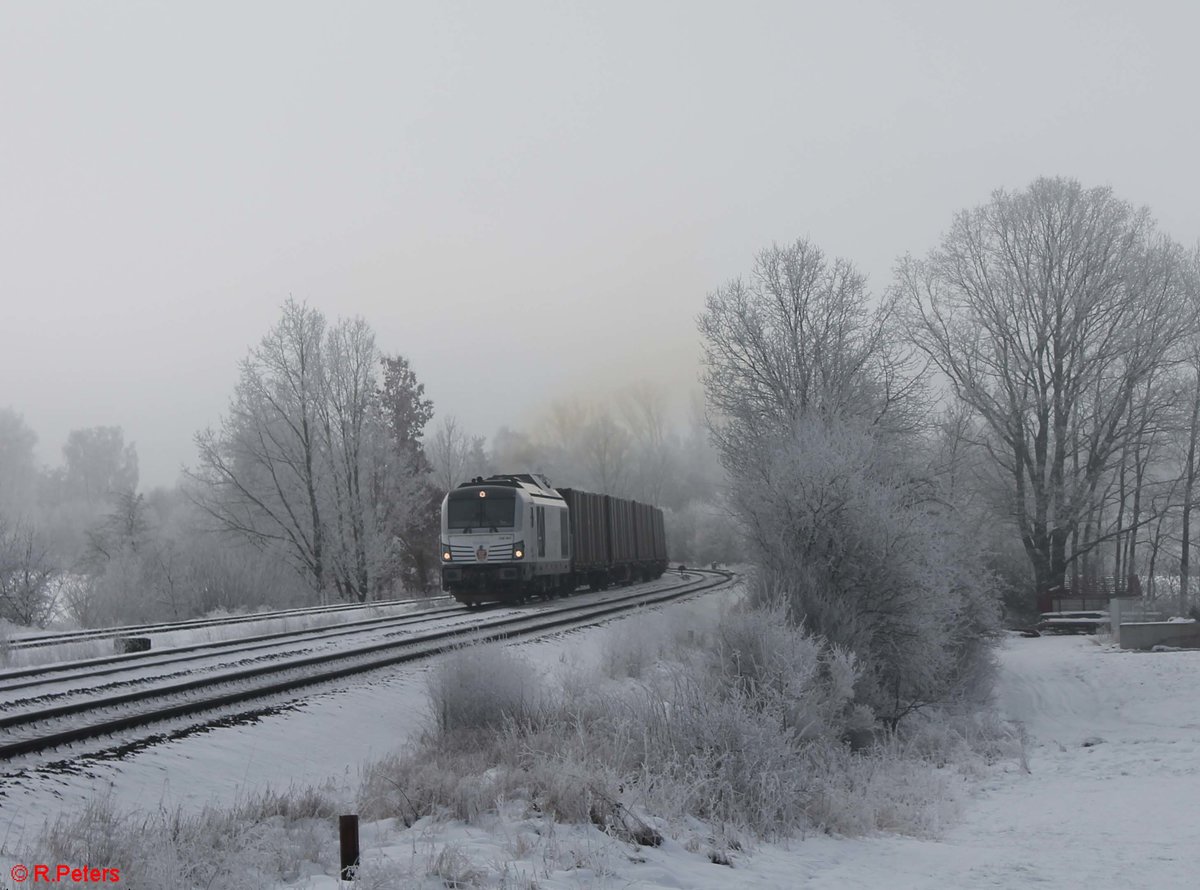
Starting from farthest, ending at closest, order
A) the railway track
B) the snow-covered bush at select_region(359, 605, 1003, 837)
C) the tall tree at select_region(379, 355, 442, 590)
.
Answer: the tall tree at select_region(379, 355, 442, 590) < the railway track < the snow-covered bush at select_region(359, 605, 1003, 837)

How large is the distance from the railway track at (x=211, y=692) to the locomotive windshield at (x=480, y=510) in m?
6.29

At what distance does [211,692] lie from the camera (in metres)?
11.6

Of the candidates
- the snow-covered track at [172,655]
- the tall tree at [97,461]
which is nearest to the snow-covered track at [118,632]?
the snow-covered track at [172,655]

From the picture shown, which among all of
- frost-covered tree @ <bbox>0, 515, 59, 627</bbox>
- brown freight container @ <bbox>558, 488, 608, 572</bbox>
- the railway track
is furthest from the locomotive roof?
frost-covered tree @ <bbox>0, 515, 59, 627</bbox>

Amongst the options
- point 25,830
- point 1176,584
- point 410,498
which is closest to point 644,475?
point 410,498

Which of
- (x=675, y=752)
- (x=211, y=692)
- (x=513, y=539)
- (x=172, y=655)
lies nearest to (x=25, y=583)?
(x=513, y=539)

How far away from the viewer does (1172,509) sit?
37281mm

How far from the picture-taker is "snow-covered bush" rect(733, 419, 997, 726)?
16828 mm

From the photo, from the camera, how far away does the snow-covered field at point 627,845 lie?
20.2 feet

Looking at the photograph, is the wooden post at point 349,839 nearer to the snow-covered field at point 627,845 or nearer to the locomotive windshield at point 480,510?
the snow-covered field at point 627,845

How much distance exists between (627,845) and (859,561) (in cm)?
1127

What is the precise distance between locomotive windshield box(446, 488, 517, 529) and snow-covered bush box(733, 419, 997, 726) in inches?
363

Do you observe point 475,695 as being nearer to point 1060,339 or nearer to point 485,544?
point 485,544

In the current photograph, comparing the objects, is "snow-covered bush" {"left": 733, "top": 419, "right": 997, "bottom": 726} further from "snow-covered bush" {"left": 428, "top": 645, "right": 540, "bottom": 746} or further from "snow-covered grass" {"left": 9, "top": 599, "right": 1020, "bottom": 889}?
"snow-covered bush" {"left": 428, "top": 645, "right": 540, "bottom": 746}
